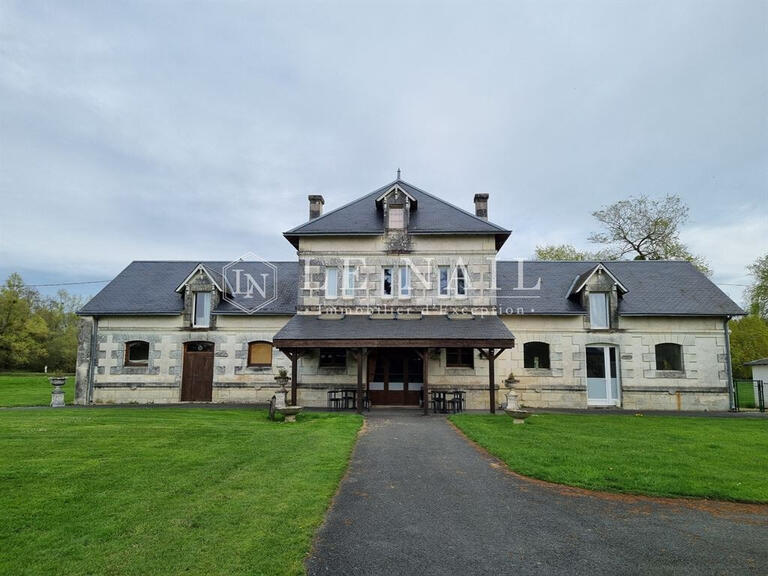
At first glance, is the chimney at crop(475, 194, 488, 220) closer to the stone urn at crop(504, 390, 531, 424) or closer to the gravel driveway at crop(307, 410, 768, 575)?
the stone urn at crop(504, 390, 531, 424)

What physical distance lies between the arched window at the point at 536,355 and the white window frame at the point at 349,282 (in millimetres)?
7261

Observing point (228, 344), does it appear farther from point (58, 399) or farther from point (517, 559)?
point (517, 559)

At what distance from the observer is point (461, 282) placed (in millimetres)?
18062

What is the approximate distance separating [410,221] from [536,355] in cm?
739

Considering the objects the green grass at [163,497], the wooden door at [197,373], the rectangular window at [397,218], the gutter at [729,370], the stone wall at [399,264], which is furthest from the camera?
the wooden door at [197,373]

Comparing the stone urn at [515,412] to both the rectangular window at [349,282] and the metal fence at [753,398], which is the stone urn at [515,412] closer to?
the rectangular window at [349,282]

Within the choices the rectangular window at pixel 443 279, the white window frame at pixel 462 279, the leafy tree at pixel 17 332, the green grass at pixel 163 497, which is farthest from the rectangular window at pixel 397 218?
the leafy tree at pixel 17 332

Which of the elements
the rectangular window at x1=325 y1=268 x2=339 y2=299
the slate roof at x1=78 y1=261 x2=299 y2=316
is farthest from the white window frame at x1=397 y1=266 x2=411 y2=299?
the slate roof at x1=78 y1=261 x2=299 y2=316

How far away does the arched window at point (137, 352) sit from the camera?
760 inches

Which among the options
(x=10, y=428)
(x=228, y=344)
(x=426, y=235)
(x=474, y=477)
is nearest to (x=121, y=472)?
(x=474, y=477)

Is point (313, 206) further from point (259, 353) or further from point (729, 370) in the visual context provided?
point (729, 370)

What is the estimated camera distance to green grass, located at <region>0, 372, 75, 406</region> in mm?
19188

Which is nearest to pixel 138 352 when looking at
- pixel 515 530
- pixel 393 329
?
pixel 393 329

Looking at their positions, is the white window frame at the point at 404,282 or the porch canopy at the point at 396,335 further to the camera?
the white window frame at the point at 404,282
